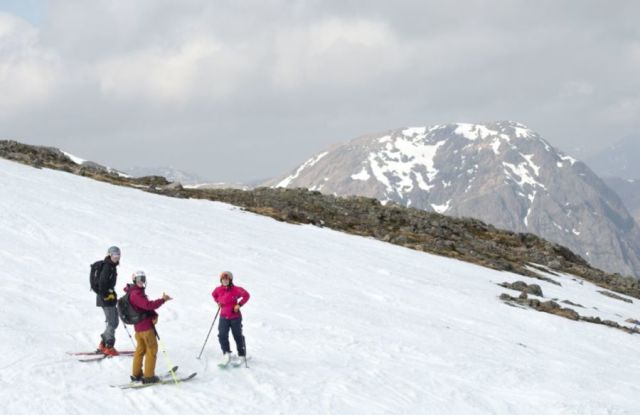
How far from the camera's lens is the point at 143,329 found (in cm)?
1320

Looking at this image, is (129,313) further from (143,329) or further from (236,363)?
(236,363)

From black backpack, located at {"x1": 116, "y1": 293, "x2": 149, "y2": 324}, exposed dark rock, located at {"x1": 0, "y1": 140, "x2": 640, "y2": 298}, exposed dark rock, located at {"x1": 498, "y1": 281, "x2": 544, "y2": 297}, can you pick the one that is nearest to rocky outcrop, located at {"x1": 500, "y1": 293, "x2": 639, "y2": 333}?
exposed dark rock, located at {"x1": 498, "y1": 281, "x2": 544, "y2": 297}

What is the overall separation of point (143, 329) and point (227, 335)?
2701 millimetres

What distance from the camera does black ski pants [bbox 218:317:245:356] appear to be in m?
15.2

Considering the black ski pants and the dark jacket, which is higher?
the dark jacket

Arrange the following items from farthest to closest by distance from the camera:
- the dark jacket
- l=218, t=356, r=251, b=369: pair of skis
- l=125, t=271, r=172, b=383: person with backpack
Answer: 1. l=218, t=356, r=251, b=369: pair of skis
2. the dark jacket
3. l=125, t=271, r=172, b=383: person with backpack

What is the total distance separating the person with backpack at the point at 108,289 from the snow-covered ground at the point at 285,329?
0.51 metres

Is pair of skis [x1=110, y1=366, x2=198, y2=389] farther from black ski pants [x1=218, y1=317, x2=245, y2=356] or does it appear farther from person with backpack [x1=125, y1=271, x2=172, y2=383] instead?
black ski pants [x1=218, y1=317, x2=245, y2=356]

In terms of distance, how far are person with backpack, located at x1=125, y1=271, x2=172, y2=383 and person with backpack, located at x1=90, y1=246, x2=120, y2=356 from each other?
1302 millimetres

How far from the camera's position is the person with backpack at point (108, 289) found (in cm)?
1422

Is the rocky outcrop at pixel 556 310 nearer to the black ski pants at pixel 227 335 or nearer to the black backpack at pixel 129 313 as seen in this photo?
the black ski pants at pixel 227 335

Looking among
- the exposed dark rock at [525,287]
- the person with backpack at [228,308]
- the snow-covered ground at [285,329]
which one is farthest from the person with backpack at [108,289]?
the exposed dark rock at [525,287]

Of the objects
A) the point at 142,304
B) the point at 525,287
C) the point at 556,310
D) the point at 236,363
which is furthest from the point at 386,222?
the point at 142,304

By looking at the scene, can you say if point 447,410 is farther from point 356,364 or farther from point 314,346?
point 314,346
